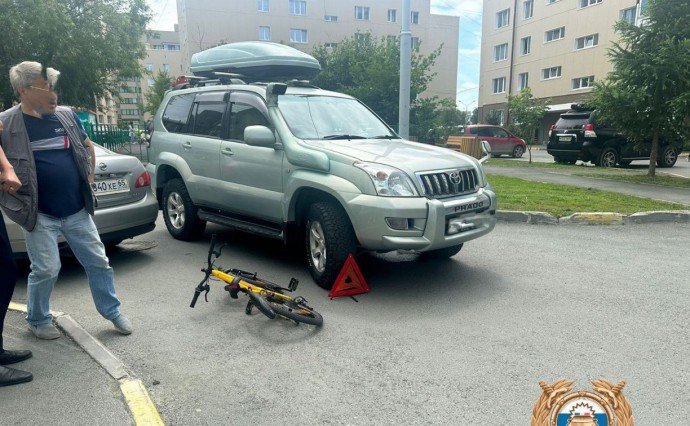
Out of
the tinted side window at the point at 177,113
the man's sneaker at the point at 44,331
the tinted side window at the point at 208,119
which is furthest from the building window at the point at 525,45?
the man's sneaker at the point at 44,331

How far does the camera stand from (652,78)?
38.8 ft

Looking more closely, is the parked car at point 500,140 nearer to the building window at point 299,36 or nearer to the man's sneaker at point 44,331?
the man's sneaker at point 44,331

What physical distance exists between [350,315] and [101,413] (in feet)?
6.67

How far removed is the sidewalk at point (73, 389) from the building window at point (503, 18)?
47.6 meters

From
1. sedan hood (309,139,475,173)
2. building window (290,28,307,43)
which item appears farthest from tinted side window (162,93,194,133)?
building window (290,28,307,43)

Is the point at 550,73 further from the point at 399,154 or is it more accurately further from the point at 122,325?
the point at 122,325

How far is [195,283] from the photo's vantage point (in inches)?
203

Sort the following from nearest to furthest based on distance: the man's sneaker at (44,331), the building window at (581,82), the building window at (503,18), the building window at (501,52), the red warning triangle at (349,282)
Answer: the man's sneaker at (44,331)
the red warning triangle at (349,282)
the building window at (581,82)
the building window at (503,18)
the building window at (501,52)

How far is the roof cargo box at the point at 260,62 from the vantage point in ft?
22.4

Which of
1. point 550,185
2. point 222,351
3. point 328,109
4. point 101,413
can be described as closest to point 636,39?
point 550,185

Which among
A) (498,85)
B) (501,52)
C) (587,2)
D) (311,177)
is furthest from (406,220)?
(501,52)

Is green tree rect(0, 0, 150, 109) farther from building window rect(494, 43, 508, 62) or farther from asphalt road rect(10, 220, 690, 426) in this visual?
building window rect(494, 43, 508, 62)

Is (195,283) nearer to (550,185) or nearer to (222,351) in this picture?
(222,351)

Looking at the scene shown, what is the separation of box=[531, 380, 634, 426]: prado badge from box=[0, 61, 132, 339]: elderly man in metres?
3.28
